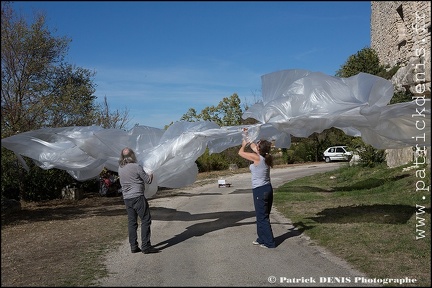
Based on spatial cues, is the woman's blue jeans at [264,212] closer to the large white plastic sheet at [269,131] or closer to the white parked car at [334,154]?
the large white plastic sheet at [269,131]

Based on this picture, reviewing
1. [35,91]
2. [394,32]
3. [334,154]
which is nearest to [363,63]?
[394,32]

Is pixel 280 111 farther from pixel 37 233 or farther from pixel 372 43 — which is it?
pixel 372 43

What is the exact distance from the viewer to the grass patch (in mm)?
6609

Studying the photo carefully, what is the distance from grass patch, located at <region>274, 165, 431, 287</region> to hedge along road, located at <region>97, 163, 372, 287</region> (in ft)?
1.31

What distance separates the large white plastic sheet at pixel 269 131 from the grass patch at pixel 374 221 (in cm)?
169

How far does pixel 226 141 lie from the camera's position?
9.61 metres

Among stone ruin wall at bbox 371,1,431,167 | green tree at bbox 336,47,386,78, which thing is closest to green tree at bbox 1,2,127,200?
stone ruin wall at bbox 371,1,431,167

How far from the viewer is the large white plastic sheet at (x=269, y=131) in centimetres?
754

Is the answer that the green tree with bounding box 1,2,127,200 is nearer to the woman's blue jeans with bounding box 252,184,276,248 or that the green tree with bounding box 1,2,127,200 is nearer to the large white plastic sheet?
the large white plastic sheet

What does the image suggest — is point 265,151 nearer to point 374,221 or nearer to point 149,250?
point 149,250

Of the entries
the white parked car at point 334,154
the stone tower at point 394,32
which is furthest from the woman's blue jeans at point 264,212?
the white parked car at point 334,154

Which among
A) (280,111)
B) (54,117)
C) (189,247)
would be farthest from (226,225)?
(54,117)

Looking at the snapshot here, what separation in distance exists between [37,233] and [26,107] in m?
5.28

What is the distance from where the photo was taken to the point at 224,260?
22.7ft
